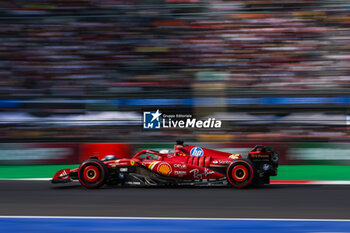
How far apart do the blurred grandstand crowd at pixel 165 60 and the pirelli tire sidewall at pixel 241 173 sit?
3881 millimetres

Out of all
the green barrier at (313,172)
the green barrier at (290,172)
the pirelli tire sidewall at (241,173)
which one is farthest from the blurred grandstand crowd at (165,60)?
the pirelli tire sidewall at (241,173)

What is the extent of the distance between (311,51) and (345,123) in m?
2.72

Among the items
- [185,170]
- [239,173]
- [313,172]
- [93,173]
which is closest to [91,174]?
[93,173]

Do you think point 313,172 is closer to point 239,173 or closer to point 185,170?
A: point 239,173

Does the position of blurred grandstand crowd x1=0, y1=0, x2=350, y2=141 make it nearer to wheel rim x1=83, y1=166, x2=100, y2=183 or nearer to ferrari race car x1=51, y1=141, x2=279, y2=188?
ferrari race car x1=51, y1=141, x2=279, y2=188

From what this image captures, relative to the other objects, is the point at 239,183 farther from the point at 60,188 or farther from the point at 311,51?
the point at 311,51

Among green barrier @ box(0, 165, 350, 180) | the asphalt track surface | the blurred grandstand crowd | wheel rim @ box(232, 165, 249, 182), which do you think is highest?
the blurred grandstand crowd

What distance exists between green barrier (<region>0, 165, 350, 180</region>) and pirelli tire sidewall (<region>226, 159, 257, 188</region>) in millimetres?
2029

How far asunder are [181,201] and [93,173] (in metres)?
1.84

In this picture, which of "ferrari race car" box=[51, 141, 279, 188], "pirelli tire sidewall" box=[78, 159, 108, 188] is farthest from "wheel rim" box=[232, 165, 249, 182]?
"pirelli tire sidewall" box=[78, 159, 108, 188]

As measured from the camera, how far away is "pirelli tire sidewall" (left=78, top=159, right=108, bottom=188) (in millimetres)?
7777

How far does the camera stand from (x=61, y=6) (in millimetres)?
15023

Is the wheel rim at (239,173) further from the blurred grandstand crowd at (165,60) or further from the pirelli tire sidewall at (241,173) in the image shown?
the blurred grandstand crowd at (165,60)

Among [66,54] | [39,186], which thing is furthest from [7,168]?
[66,54]
